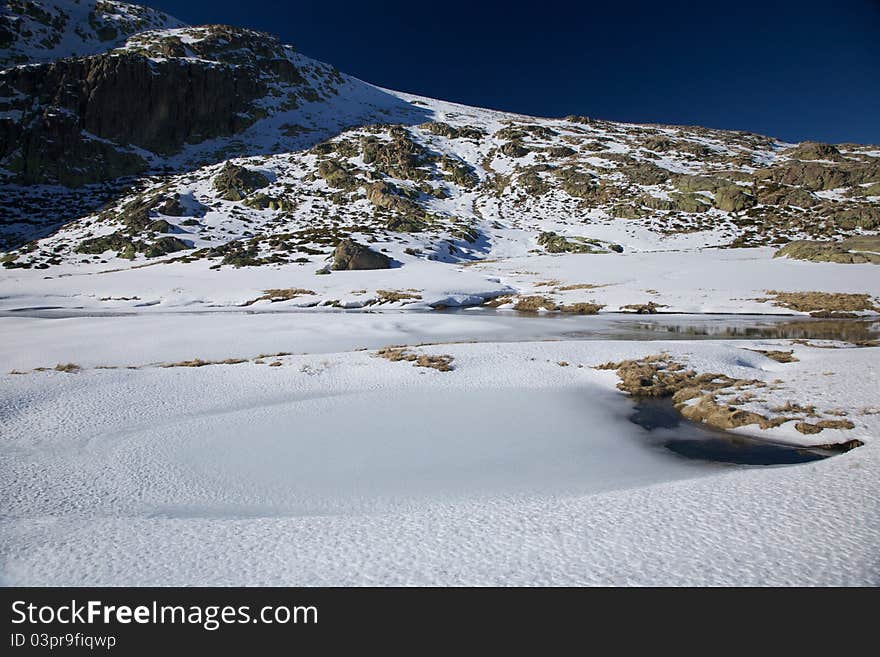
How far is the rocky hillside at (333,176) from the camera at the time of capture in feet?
176

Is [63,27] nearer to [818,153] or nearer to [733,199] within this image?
[733,199]

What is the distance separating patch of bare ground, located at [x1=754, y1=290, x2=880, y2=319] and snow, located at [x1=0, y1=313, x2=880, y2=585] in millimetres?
13022

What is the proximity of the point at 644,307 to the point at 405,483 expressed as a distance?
74.4ft

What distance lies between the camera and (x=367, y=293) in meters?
30.2

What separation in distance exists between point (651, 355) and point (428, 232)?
159 feet

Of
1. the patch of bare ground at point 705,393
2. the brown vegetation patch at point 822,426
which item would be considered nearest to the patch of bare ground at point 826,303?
the patch of bare ground at point 705,393

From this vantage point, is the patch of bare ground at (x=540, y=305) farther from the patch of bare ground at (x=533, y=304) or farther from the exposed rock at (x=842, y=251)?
the exposed rock at (x=842, y=251)

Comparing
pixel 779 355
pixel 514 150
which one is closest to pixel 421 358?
pixel 779 355

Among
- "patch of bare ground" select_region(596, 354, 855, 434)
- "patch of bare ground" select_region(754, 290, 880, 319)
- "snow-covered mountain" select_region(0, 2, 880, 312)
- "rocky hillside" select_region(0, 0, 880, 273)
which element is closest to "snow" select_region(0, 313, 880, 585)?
"patch of bare ground" select_region(596, 354, 855, 434)

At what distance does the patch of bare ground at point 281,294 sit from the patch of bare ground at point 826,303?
29.6 m

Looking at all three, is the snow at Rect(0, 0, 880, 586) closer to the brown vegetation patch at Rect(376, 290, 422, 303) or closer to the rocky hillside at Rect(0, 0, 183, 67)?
the brown vegetation patch at Rect(376, 290, 422, 303)

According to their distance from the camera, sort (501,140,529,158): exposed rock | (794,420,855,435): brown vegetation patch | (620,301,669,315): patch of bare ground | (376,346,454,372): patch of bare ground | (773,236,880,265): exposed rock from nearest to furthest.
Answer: (794,420,855,435): brown vegetation patch → (376,346,454,372): patch of bare ground → (620,301,669,315): patch of bare ground → (773,236,880,265): exposed rock → (501,140,529,158): exposed rock

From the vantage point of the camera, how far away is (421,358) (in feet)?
38.0

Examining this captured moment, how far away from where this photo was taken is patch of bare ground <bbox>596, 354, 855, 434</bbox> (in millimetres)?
7332
